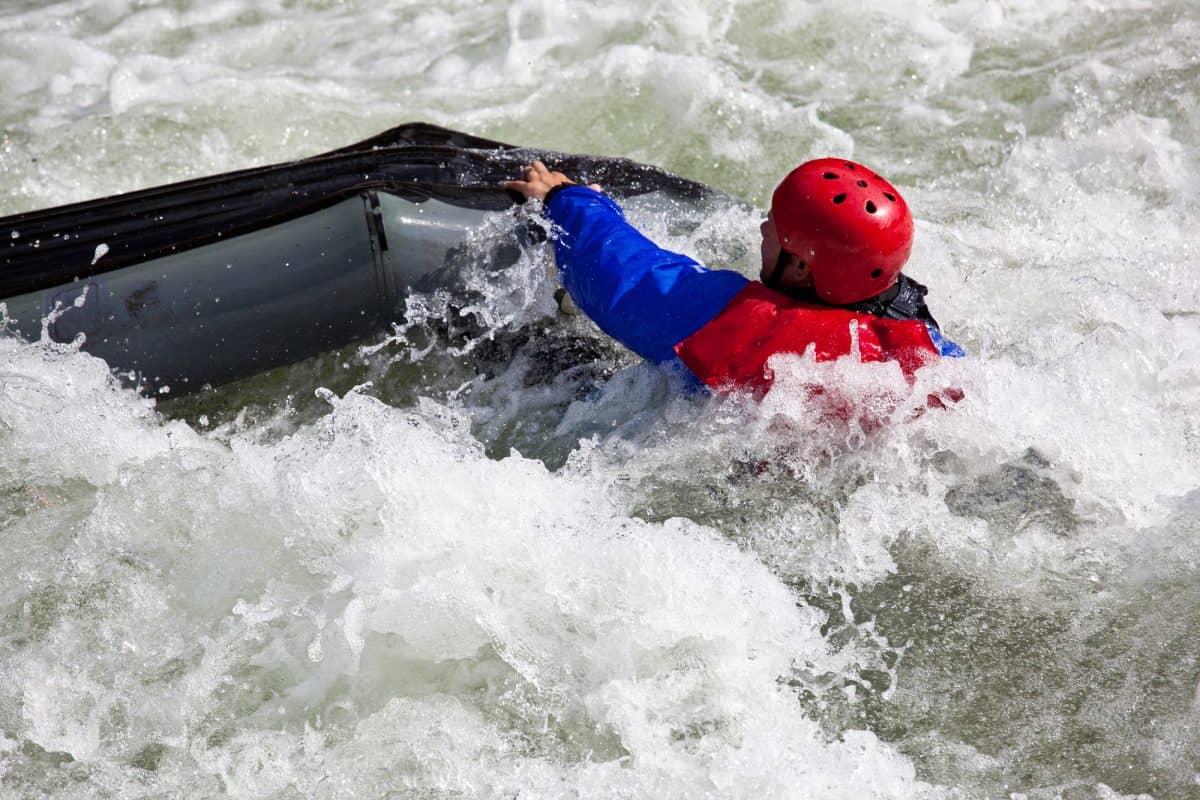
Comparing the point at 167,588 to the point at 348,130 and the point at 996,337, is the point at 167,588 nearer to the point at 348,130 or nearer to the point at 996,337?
the point at 996,337

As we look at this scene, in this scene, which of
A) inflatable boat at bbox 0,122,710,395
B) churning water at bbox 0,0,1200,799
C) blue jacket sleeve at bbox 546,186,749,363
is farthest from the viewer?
inflatable boat at bbox 0,122,710,395

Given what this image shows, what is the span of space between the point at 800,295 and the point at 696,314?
0.96ft

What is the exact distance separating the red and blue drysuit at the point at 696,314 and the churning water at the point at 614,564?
10 cm

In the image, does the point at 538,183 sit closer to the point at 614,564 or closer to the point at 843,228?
the point at 843,228

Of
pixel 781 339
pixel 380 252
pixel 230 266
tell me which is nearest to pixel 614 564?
pixel 781 339

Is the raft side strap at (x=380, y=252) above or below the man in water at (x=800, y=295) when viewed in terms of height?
below

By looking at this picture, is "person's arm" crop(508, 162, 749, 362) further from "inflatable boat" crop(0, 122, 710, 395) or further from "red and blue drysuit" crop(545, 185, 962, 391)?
"inflatable boat" crop(0, 122, 710, 395)

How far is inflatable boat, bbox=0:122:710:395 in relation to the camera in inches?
138

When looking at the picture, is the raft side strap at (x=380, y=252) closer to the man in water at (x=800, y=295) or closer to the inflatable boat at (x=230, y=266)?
the inflatable boat at (x=230, y=266)

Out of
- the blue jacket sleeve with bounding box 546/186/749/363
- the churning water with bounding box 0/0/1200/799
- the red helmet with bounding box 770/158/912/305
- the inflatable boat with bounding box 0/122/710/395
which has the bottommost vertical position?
the churning water with bounding box 0/0/1200/799

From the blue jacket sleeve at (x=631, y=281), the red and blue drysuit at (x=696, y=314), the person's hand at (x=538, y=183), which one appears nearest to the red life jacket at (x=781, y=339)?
the red and blue drysuit at (x=696, y=314)

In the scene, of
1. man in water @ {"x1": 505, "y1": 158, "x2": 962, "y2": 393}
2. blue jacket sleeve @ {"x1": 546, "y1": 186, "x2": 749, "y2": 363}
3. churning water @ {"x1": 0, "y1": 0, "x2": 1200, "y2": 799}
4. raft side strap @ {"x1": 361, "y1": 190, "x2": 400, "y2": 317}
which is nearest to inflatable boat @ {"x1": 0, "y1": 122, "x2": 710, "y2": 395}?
raft side strap @ {"x1": 361, "y1": 190, "x2": 400, "y2": 317}

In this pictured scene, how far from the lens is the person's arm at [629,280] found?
10.5ft

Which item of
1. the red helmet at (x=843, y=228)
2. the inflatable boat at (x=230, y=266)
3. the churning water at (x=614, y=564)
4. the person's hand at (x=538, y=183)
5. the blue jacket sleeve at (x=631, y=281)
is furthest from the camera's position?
the person's hand at (x=538, y=183)
